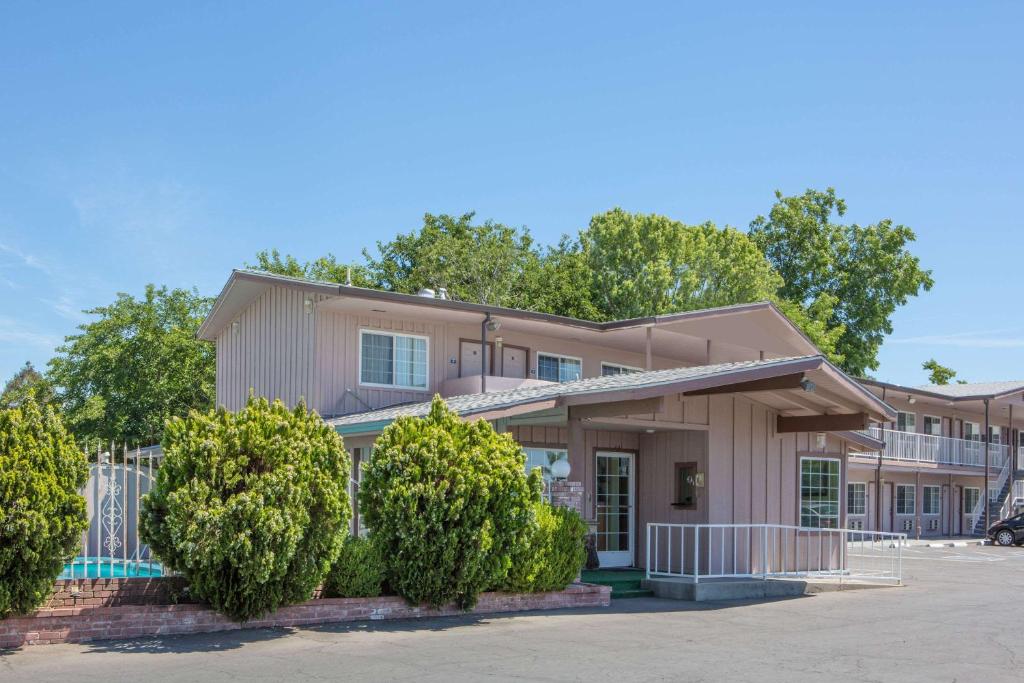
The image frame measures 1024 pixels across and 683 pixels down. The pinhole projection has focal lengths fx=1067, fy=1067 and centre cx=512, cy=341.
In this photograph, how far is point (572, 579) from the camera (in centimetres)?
1417

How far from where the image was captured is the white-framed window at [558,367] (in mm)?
23828

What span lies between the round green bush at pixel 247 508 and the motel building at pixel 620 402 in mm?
2255

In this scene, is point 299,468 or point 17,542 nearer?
point 17,542

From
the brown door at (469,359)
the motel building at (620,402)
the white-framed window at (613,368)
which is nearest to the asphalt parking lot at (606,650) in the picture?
the motel building at (620,402)

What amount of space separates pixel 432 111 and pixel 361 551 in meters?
21.4

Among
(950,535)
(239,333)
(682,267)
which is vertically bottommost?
(950,535)

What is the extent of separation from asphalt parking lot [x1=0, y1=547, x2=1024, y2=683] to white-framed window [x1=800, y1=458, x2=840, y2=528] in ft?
12.6

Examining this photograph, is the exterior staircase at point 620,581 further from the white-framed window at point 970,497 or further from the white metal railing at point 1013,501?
the white-framed window at point 970,497

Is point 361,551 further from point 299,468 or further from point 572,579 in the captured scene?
point 572,579

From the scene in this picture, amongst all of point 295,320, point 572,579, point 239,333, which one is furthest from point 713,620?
point 239,333

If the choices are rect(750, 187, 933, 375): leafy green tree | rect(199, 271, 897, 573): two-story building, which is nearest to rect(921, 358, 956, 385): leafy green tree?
rect(750, 187, 933, 375): leafy green tree

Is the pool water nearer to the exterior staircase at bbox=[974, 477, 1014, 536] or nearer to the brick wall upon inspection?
the brick wall

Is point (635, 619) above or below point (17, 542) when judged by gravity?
below

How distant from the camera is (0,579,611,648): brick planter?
10453 millimetres
